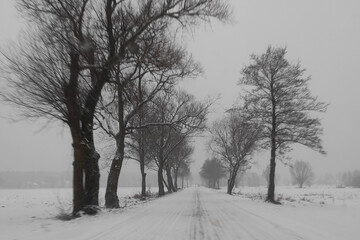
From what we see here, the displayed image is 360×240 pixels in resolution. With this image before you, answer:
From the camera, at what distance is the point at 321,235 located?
28.7 feet

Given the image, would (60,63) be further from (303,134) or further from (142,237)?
(303,134)

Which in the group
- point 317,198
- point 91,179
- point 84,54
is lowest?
point 317,198

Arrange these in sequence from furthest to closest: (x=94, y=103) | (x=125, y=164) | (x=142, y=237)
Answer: (x=125, y=164)
(x=94, y=103)
(x=142, y=237)

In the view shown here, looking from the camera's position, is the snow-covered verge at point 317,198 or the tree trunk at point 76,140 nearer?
the tree trunk at point 76,140

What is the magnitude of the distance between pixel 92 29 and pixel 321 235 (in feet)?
37.3

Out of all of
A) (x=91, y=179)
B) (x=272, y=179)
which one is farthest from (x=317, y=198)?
(x=91, y=179)

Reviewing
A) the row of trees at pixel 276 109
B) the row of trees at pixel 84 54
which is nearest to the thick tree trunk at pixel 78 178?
the row of trees at pixel 84 54

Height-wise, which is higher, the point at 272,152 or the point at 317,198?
the point at 272,152

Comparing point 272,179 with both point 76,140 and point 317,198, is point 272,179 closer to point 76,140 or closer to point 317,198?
point 317,198

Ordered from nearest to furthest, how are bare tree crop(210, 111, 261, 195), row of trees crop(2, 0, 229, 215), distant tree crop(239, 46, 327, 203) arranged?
row of trees crop(2, 0, 229, 215), distant tree crop(239, 46, 327, 203), bare tree crop(210, 111, 261, 195)

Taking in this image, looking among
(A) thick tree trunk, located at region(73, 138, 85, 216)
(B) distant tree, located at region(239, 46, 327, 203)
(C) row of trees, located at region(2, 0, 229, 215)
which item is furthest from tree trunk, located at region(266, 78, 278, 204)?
(A) thick tree trunk, located at region(73, 138, 85, 216)

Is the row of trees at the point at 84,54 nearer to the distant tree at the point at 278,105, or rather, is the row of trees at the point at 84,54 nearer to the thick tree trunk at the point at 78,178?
the thick tree trunk at the point at 78,178

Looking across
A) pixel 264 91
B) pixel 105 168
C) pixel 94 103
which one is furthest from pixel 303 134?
pixel 105 168

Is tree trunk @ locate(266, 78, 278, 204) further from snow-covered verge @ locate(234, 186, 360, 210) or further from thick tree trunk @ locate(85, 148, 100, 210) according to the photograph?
thick tree trunk @ locate(85, 148, 100, 210)
